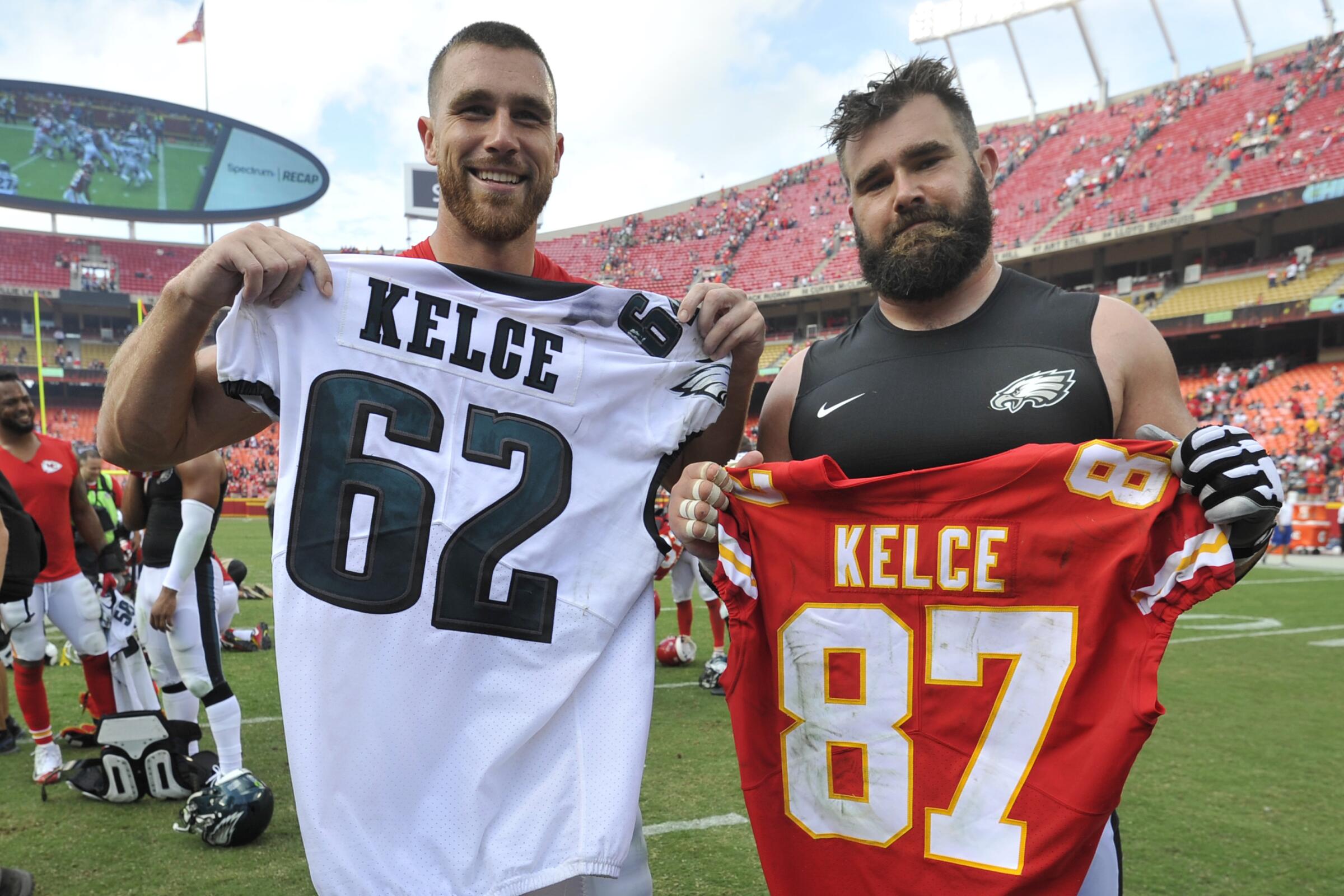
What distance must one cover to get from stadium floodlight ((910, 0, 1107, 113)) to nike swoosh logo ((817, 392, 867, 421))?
3735 centimetres

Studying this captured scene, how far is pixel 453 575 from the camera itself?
1774mm

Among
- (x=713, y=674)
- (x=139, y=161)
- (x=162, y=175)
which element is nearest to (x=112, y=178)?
(x=139, y=161)

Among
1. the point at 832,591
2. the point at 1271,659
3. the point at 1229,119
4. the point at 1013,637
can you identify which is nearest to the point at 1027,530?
the point at 1013,637

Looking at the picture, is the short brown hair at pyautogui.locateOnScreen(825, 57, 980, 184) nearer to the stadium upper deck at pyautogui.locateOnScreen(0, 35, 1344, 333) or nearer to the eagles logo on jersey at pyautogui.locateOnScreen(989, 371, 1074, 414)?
the eagles logo on jersey at pyautogui.locateOnScreen(989, 371, 1074, 414)

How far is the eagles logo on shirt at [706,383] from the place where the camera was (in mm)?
2072

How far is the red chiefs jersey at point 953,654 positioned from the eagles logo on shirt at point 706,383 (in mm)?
224

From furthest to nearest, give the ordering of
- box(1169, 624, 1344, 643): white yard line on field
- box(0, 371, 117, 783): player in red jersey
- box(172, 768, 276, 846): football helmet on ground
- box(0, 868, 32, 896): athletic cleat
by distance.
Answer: box(1169, 624, 1344, 643): white yard line on field
box(0, 371, 117, 783): player in red jersey
box(172, 768, 276, 846): football helmet on ground
box(0, 868, 32, 896): athletic cleat

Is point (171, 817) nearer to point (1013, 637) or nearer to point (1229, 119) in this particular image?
point (1013, 637)

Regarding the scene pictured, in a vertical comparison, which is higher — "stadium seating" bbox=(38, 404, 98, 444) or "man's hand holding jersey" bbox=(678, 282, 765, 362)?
"stadium seating" bbox=(38, 404, 98, 444)

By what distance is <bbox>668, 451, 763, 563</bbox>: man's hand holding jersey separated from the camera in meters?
2.06

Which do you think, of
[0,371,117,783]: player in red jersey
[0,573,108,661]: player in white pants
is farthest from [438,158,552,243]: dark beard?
[0,573,108,661]: player in white pants

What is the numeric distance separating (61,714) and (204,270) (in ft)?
19.8

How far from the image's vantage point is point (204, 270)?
166 cm

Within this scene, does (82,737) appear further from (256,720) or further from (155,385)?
(155,385)
